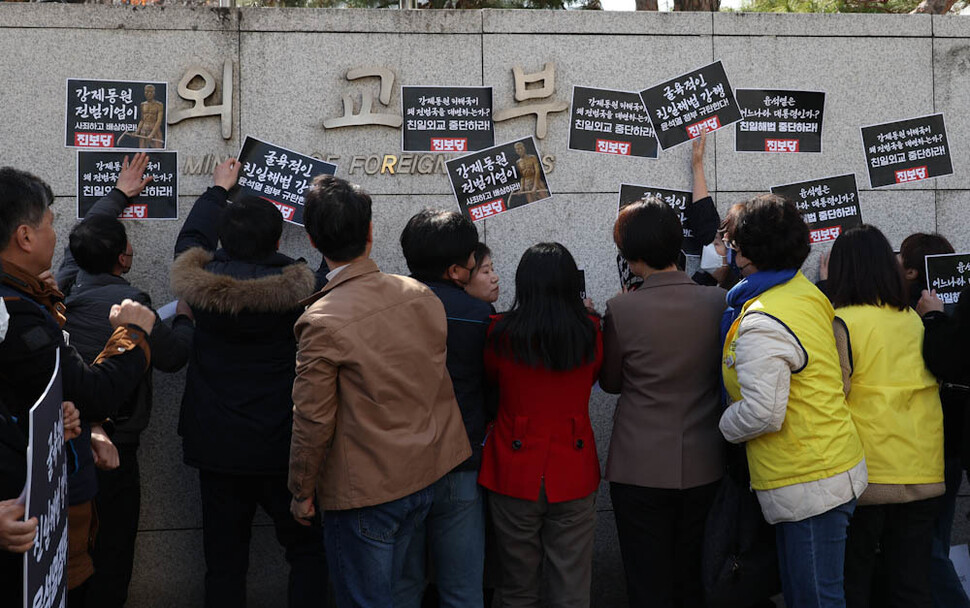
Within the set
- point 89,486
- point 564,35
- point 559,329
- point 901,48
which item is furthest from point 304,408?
point 901,48

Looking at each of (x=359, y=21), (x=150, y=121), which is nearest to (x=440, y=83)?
(x=359, y=21)

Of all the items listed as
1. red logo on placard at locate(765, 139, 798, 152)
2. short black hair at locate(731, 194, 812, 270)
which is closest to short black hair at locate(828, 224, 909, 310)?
short black hair at locate(731, 194, 812, 270)

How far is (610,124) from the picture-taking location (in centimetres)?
475

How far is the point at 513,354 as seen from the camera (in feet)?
10.7

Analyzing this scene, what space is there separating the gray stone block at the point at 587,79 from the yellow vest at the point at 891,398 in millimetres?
1523

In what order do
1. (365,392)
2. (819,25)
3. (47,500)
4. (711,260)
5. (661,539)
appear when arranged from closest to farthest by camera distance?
(47,500), (365,392), (661,539), (711,260), (819,25)

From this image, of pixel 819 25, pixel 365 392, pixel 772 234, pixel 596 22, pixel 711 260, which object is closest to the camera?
pixel 365 392

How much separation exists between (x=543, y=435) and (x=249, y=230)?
1.46 meters

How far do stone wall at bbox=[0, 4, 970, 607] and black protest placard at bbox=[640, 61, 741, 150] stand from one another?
7cm

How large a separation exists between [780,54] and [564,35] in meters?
1.18

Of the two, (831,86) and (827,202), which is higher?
(831,86)

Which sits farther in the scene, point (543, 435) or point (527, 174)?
point (527, 174)

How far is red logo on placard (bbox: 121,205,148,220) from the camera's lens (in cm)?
452

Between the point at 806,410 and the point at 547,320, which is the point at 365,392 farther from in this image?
the point at 806,410
